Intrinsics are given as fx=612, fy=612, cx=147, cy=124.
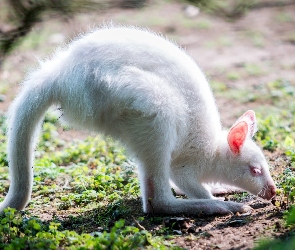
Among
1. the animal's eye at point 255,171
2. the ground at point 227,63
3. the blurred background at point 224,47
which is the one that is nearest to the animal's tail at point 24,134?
the ground at point 227,63

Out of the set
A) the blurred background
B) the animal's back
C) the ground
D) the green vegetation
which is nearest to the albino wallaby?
the animal's back

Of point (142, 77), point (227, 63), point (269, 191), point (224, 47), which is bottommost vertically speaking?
point (269, 191)

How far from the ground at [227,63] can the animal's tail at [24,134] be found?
0.33m

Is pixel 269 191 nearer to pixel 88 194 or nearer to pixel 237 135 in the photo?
pixel 237 135

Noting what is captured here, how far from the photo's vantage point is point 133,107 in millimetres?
4215

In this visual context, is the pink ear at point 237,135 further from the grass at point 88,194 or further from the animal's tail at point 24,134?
the animal's tail at point 24,134

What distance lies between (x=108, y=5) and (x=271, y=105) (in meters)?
4.35

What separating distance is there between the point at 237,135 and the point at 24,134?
160 centimetres

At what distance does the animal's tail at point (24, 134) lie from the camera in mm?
4328

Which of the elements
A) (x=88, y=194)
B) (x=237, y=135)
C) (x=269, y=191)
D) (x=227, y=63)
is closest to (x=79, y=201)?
(x=88, y=194)

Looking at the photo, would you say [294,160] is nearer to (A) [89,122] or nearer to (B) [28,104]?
(A) [89,122]

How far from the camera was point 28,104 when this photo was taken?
14.2ft

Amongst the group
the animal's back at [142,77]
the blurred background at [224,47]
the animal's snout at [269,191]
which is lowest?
the animal's snout at [269,191]

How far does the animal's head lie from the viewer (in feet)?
15.3
